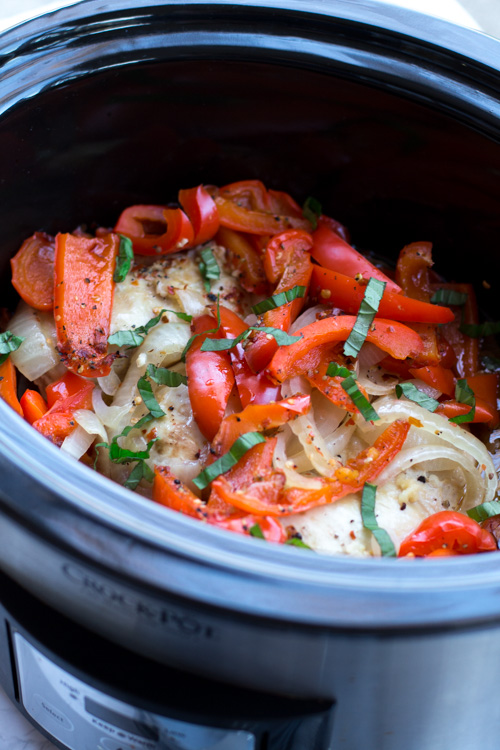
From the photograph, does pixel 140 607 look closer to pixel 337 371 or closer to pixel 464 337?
pixel 337 371

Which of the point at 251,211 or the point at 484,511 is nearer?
the point at 484,511

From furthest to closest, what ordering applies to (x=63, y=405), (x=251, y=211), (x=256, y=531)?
1. (x=251, y=211)
2. (x=63, y=405)
3. (x=256, y=531)

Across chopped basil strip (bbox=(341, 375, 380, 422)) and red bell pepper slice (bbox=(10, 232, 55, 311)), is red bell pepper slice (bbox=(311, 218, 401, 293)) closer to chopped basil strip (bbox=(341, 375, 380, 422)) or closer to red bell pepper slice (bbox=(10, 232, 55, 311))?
chopped basil strip (bbox=(341, 375, 380, 422))

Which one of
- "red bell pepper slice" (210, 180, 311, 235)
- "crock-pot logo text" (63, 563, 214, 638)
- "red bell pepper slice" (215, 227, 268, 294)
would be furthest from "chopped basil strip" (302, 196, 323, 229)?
"crock-pot logo text" (63, 563, 214, 638)

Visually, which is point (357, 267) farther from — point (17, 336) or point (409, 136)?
point (17, 336)

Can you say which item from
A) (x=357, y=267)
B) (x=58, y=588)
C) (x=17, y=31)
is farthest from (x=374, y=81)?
(x=58, y=588)

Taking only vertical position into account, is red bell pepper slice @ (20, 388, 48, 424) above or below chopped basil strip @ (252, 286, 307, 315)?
below

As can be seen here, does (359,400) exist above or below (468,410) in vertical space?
above


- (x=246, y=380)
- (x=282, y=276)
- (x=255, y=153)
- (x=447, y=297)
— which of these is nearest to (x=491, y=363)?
(x=447, y=297)
